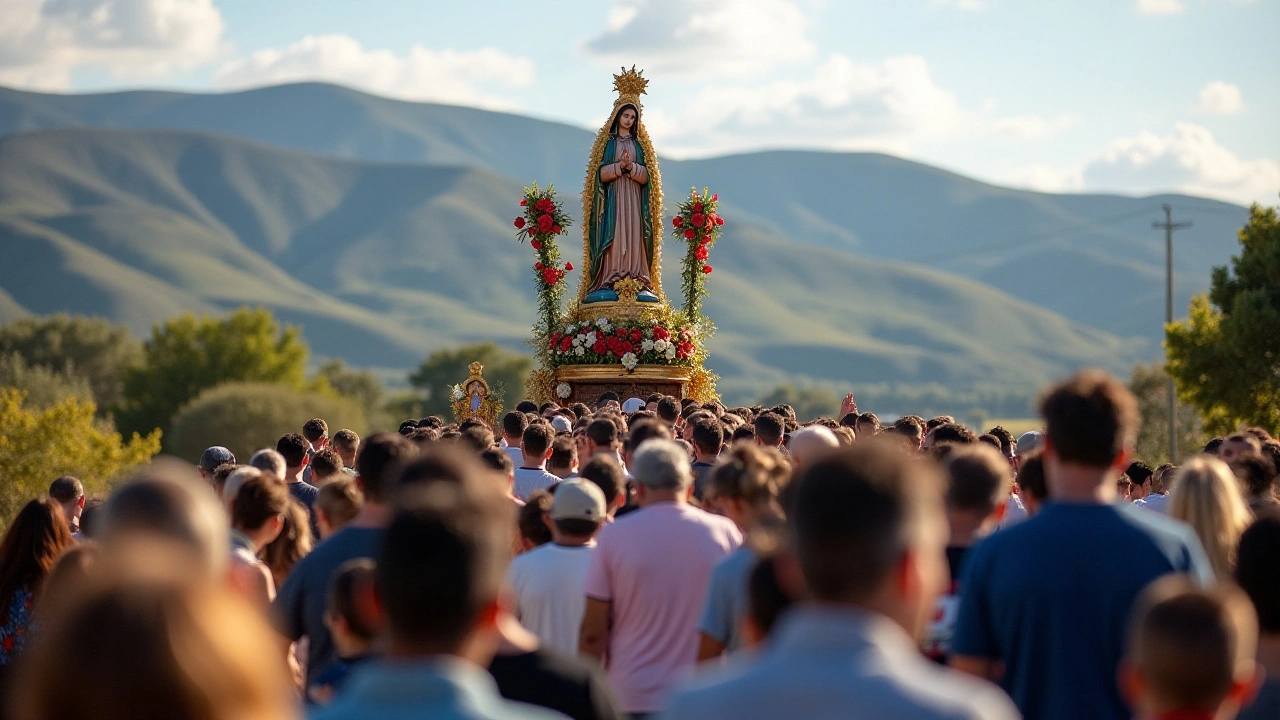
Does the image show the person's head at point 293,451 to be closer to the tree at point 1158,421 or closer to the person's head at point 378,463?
the person's head at point 378,463

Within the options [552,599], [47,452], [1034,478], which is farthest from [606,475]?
A: [47,452]

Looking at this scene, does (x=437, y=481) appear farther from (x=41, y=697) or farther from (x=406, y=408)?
(x=406, y=408)

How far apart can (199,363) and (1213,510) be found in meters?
89.8

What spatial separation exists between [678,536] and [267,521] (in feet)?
6.13

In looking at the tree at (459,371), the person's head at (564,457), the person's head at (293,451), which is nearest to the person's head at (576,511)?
the person's head at (564,457)

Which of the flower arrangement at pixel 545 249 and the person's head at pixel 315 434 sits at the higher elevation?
the flower arrangement at pixel 545 249

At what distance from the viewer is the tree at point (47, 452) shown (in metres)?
40.4

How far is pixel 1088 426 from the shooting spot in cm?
490

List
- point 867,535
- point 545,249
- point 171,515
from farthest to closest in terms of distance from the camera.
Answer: point 545,249
point 171,515
point 867,535

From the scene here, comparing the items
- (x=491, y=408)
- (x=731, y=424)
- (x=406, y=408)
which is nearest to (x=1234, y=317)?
(x=491, y=408)

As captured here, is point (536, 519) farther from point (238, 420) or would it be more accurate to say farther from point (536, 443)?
point (238, 420)

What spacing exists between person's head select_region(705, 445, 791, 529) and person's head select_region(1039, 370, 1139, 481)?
158cm

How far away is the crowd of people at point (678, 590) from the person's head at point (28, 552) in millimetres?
13

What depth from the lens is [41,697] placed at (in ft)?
7.37
